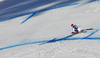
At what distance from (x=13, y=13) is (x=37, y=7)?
40.6 inches

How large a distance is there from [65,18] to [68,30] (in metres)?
0.91

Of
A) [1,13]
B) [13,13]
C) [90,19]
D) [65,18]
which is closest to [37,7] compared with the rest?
[13,13]

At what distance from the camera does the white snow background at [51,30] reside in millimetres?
4025

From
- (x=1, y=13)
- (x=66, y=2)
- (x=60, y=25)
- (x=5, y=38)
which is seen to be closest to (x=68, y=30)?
(x=60, y=25)

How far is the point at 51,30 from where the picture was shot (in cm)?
520

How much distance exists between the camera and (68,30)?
489 centimetres

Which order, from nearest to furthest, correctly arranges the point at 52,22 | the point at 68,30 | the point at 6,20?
the point at 68,30
the point at 52,22
the point at 6,20

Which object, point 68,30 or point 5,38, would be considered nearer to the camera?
point 68,30

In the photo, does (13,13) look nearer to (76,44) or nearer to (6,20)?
(6,20)

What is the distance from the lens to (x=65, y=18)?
5.72 m

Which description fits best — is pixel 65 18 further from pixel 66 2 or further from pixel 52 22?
pixel 66 2

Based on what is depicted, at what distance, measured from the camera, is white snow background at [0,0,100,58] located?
4.03 meters

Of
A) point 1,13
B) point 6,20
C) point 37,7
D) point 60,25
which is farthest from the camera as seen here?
point 1,13

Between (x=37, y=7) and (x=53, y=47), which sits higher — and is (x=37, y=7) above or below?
above
